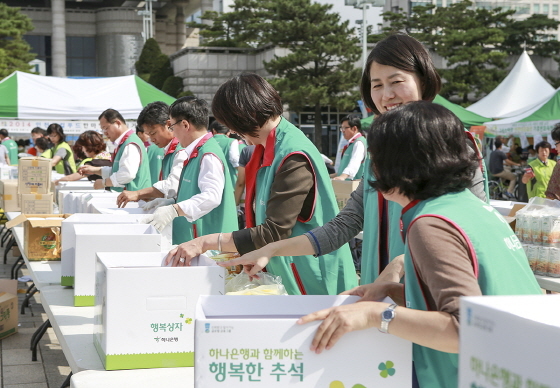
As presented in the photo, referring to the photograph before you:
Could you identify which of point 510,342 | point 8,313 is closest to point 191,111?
point 8,313

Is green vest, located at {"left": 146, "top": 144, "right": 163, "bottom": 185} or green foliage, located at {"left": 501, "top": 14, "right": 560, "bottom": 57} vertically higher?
green foliage, located at {"left": 501, "top": 14, "right": 560, "bottom": 57}

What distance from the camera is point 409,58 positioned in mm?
1993

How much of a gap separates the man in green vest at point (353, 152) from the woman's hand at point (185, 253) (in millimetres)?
5470

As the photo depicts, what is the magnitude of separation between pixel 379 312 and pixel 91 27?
50.6 m

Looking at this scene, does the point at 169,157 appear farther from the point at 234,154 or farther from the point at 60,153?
the point at 60,153

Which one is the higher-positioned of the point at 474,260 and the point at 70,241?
the point at 474,260

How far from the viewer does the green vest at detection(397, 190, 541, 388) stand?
1.20 meters

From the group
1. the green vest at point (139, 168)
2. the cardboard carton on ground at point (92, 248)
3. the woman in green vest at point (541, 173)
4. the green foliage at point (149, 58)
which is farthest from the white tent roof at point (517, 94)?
the green foliage at point (149, 58)

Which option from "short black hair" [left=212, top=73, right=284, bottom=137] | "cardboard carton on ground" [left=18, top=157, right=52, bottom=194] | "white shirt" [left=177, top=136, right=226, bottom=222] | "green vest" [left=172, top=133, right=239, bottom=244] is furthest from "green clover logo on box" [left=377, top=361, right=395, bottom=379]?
"cardboard carton on ground" [left=18, top=157, right=52, bottom=194]

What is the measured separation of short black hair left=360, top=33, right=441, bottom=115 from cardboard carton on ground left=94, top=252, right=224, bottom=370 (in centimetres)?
79

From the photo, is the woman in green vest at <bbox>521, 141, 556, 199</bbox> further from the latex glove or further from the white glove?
the latex glove

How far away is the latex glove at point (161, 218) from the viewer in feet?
10.2

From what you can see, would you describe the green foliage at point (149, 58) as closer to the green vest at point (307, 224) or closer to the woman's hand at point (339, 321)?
the green vest at point (307, 224)

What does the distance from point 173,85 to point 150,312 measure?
34824 mm
